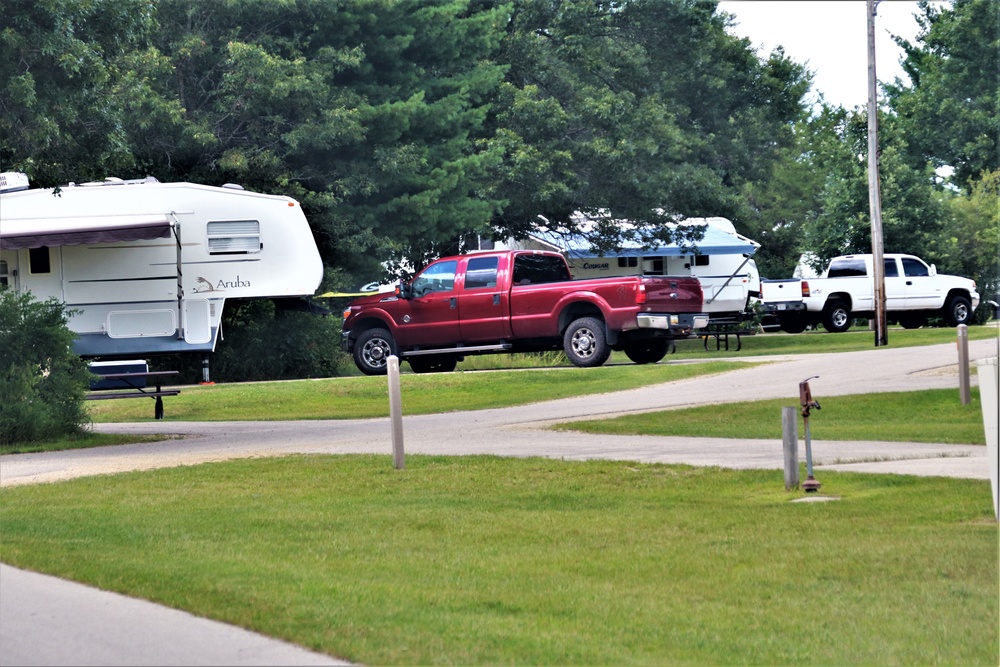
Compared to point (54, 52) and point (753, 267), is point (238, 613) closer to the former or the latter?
point (54, 52)

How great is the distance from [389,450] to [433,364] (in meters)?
12.5

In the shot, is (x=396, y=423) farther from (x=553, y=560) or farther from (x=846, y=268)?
(x=846, y=268)

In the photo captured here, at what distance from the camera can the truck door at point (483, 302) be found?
24.2m

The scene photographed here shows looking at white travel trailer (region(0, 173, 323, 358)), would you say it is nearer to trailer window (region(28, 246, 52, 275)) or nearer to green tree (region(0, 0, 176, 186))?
trailer window (region(28, 246, 52, 275))

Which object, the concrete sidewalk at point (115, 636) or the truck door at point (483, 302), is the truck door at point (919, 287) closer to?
the truck door at point (483, 302)

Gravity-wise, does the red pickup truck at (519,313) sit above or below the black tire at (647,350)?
above

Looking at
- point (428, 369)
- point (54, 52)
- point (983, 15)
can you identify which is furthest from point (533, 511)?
point (983, 15)

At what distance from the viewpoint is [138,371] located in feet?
65.8

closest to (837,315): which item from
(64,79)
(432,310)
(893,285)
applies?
(893,285)

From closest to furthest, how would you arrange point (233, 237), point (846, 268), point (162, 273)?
point (162, 273)
point (233, 237)
point (846, 268)

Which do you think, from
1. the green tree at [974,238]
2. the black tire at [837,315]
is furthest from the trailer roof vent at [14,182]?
the green tree at [974,238]

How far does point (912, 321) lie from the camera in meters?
36.0

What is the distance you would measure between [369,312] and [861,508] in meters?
16.7

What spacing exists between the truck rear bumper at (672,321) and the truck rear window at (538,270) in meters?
2.51
